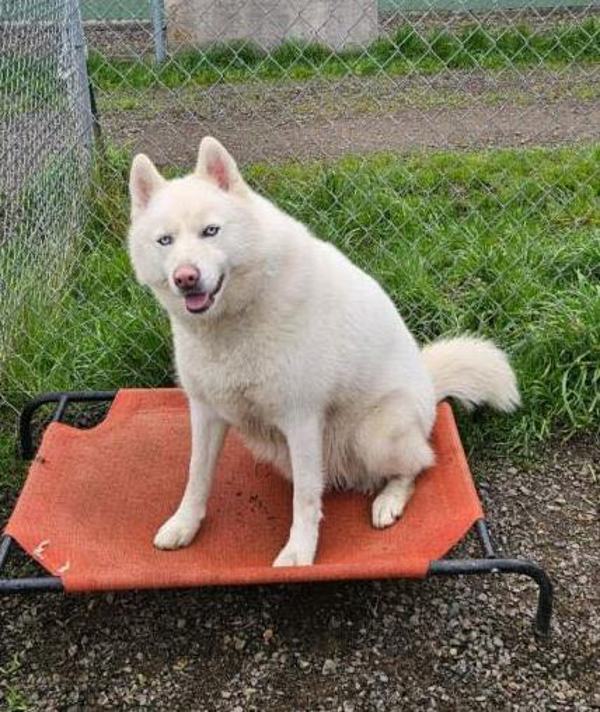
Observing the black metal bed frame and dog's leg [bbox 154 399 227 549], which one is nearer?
the black metal bed frame

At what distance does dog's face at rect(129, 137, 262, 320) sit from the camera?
199 cm

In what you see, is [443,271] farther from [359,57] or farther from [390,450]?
[359,57]

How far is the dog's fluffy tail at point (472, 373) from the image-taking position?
9.36 feet

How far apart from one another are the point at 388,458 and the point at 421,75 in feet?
13.4

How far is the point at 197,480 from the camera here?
244 centimetres

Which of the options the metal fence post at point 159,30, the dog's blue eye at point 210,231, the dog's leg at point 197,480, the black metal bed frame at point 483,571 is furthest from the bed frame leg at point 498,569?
the metal fence post at point 159,30

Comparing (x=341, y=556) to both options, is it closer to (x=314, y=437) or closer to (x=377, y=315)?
(x=314, y=437)

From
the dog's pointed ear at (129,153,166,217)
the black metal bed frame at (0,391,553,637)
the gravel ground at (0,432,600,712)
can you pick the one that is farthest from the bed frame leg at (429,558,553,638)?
the dog's pointed ear at (129,153,166,217)

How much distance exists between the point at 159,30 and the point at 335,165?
1468 mm

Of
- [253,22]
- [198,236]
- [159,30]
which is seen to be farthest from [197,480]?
[253,22]

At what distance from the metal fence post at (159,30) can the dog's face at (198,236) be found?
11.2 feet

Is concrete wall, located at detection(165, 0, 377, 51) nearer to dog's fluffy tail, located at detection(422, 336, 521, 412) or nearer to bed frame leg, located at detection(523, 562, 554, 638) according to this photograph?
dog's fluffy tail, located at detection(422, 336, 521, 412)

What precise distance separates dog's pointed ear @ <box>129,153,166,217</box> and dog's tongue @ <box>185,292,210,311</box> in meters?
0.29

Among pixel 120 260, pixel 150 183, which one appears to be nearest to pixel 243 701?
pixel 150 183
